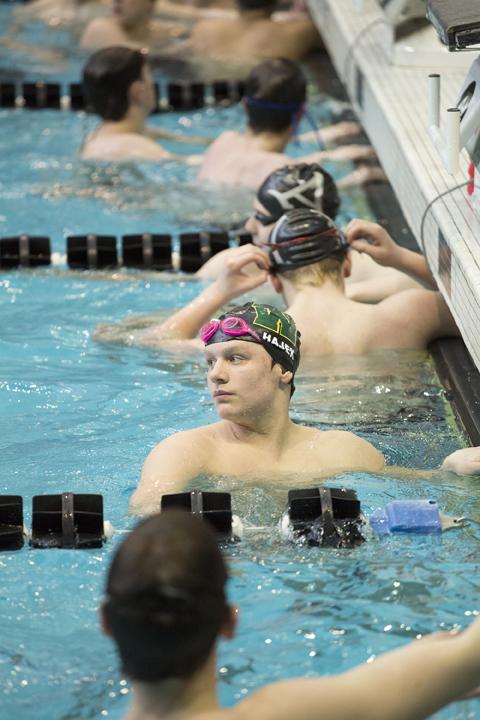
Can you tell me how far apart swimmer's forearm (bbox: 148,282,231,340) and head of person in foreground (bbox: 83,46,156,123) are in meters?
2.56

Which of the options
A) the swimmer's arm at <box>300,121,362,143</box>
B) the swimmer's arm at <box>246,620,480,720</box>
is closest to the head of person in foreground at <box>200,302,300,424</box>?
the swimmer's arm at <box>246,620,480,720</box>

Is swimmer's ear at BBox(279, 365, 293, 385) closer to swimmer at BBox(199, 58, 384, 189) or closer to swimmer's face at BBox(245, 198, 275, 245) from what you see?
swimmer's face at BBox(245, 198, 275, 245)

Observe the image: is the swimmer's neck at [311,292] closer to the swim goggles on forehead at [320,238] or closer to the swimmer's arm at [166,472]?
the swim goggles on forehead at [320,238]

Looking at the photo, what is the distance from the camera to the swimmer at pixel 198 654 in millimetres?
1890

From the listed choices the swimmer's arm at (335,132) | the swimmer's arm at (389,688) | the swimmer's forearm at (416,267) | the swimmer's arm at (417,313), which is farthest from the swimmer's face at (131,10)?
the swimmer's arm at (389,688)

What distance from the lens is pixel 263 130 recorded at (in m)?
6.58

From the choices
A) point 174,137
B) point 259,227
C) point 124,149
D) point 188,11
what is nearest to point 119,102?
point 124,149

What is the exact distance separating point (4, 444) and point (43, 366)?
2.44ft

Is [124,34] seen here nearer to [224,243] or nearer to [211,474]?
[224,243]

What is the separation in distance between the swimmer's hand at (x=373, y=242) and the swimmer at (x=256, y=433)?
1.02 metres

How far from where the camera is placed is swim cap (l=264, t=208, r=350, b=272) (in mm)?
4527

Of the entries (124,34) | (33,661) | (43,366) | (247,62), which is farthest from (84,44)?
(33,661)

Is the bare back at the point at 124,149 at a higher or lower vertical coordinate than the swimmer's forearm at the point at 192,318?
lower

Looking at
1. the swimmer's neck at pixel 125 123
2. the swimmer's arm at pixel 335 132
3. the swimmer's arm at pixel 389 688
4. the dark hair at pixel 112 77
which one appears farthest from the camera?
the swimmer's arm at pixel 335 132
